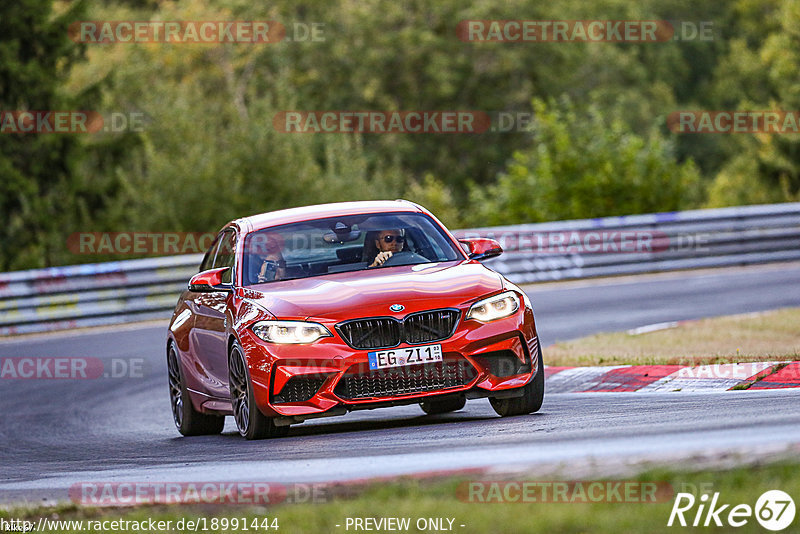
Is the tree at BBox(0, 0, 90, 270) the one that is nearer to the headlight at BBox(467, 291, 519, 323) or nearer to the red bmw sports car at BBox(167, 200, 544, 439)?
the red bmw sports car at BBox(167, 200, 544, 439)

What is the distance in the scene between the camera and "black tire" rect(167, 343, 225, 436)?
36.8 ft

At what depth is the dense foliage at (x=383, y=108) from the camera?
107ft

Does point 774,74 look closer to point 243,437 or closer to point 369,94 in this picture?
point 369,94

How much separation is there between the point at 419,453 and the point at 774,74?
159 feet

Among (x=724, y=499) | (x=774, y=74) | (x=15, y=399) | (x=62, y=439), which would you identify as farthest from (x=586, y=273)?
(x=774, y=74)

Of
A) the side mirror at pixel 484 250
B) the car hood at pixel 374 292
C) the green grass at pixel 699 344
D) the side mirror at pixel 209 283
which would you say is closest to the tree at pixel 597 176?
the green grass at pixel 699 344

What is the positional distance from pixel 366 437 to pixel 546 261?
15.9 meters

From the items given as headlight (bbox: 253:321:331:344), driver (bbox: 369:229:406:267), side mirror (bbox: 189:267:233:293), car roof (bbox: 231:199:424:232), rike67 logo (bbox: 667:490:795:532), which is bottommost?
headlight (bbox: 253:321:331:344)

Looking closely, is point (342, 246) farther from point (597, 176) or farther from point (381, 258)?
point (597, 176)

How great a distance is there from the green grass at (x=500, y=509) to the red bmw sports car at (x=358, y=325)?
2765 millimetres

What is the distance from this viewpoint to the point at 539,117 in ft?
111

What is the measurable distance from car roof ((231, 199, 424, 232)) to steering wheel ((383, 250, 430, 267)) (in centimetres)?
57

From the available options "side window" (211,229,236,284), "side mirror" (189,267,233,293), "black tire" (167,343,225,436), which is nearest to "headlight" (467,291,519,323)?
"side mirror" (189,267,233,293)

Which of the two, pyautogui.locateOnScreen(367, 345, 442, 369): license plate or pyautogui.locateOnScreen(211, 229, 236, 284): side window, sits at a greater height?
pyautogui.locateOnScreen(211, 229, 236, 284): side window
